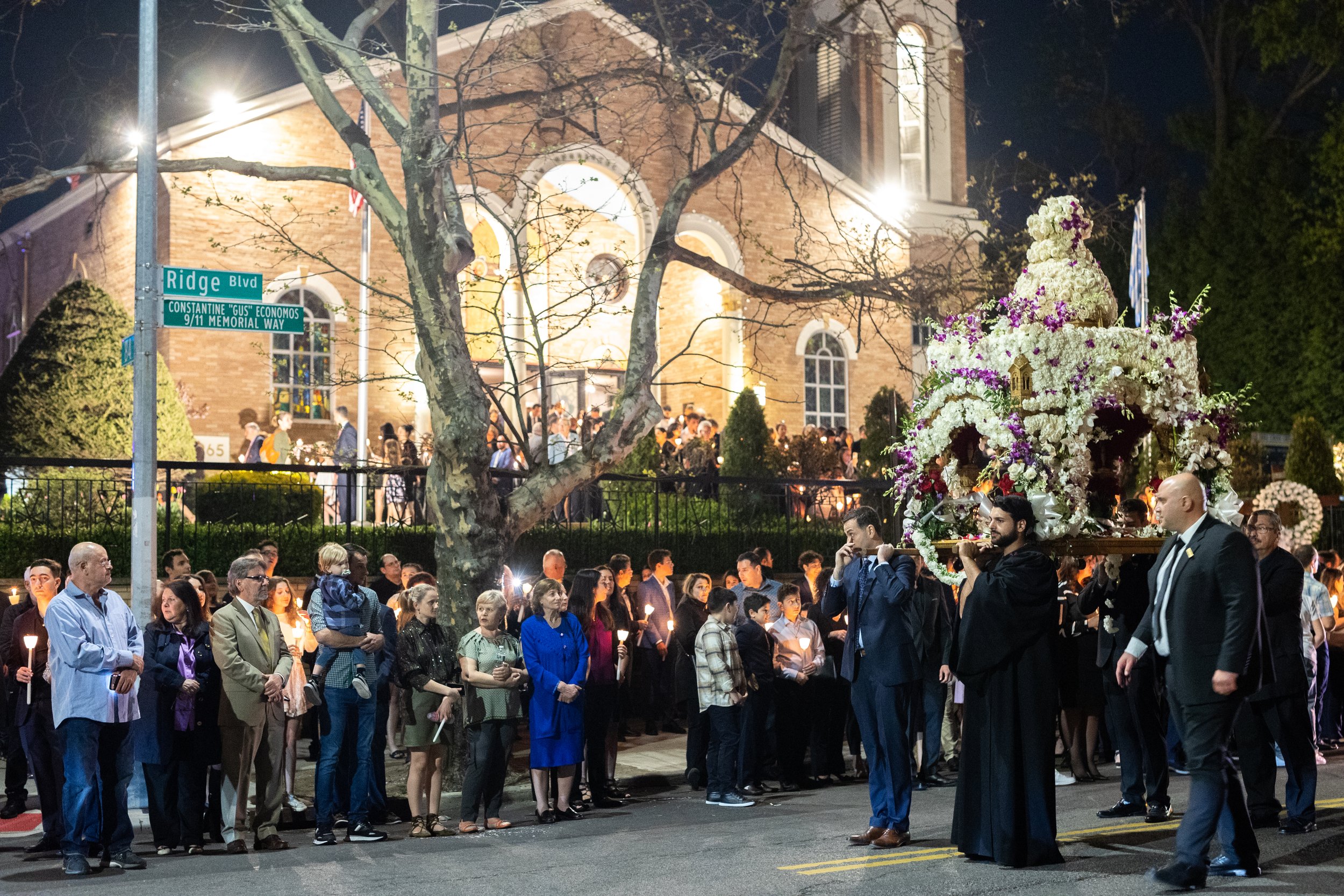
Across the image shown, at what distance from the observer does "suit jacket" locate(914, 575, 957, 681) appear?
38.4 ft

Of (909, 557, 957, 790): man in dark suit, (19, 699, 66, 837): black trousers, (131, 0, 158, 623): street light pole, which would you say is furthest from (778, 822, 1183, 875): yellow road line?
(131, 0, 158, 623): street light pole

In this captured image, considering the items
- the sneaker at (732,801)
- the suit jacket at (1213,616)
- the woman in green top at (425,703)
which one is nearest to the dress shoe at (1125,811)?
the suit jacket at (1213,616)

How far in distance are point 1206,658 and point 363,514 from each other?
11495 millimetres

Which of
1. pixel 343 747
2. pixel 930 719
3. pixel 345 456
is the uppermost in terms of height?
pixel 345 456

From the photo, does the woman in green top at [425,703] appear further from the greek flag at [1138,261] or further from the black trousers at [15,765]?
the greek flag at [1138,261]

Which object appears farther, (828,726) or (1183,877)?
(828,726)

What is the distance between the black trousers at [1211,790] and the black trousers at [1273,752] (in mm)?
1479

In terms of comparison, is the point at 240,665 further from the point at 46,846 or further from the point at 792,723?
the point at 792,723

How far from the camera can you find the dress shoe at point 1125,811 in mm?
9625

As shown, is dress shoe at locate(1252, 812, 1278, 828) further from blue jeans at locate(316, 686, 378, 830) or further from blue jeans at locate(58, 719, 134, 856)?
blue jeans at locate(58, 719, 134, 856)

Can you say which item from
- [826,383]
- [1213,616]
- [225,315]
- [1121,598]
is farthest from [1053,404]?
[826,383]

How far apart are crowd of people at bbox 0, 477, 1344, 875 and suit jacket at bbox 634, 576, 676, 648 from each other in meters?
1.66

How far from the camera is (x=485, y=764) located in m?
10.1

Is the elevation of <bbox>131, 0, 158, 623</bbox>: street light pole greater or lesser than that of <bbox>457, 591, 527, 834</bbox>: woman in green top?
greater
